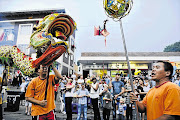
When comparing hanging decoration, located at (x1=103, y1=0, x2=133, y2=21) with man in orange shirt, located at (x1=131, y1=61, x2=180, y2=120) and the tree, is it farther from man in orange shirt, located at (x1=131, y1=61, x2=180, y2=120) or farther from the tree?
the tree

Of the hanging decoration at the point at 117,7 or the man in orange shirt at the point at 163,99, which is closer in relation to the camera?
the man in orange shirt at the point at 163,99

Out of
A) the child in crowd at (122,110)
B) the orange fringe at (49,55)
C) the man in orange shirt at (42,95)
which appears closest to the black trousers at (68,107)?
the child in crowd at (122,110)

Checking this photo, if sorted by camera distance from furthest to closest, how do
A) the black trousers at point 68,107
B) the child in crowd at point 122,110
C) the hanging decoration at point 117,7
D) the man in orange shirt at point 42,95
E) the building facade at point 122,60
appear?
the building facade at point 122,60 < the black trousers at point 68,107 < the child in crowd at point 122,110 < the man in orange shirt at point 42,95 < the hanging decoration at point 117,7

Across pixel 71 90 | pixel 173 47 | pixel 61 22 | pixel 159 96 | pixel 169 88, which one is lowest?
pixel 71 90

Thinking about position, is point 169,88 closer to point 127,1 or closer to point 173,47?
point 127,1

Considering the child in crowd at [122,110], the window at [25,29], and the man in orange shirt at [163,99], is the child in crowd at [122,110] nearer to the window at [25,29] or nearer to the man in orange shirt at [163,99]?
the man in orange shirt at [163,99]

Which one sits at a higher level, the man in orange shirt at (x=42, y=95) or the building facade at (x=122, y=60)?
the building facade at (x=122, y=60)

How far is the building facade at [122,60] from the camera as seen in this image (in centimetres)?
2091

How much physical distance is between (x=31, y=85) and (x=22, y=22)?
2092cm

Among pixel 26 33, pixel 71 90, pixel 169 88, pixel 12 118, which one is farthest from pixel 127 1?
pixel 26 33

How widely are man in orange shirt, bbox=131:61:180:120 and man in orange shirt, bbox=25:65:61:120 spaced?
5.74ft

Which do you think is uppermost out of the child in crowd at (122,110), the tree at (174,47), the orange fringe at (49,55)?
the tree at (174,47)

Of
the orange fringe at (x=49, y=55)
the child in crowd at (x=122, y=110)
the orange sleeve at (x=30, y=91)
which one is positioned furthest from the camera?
the child in crowd at (x=122, y=110)

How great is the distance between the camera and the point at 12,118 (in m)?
5.84
